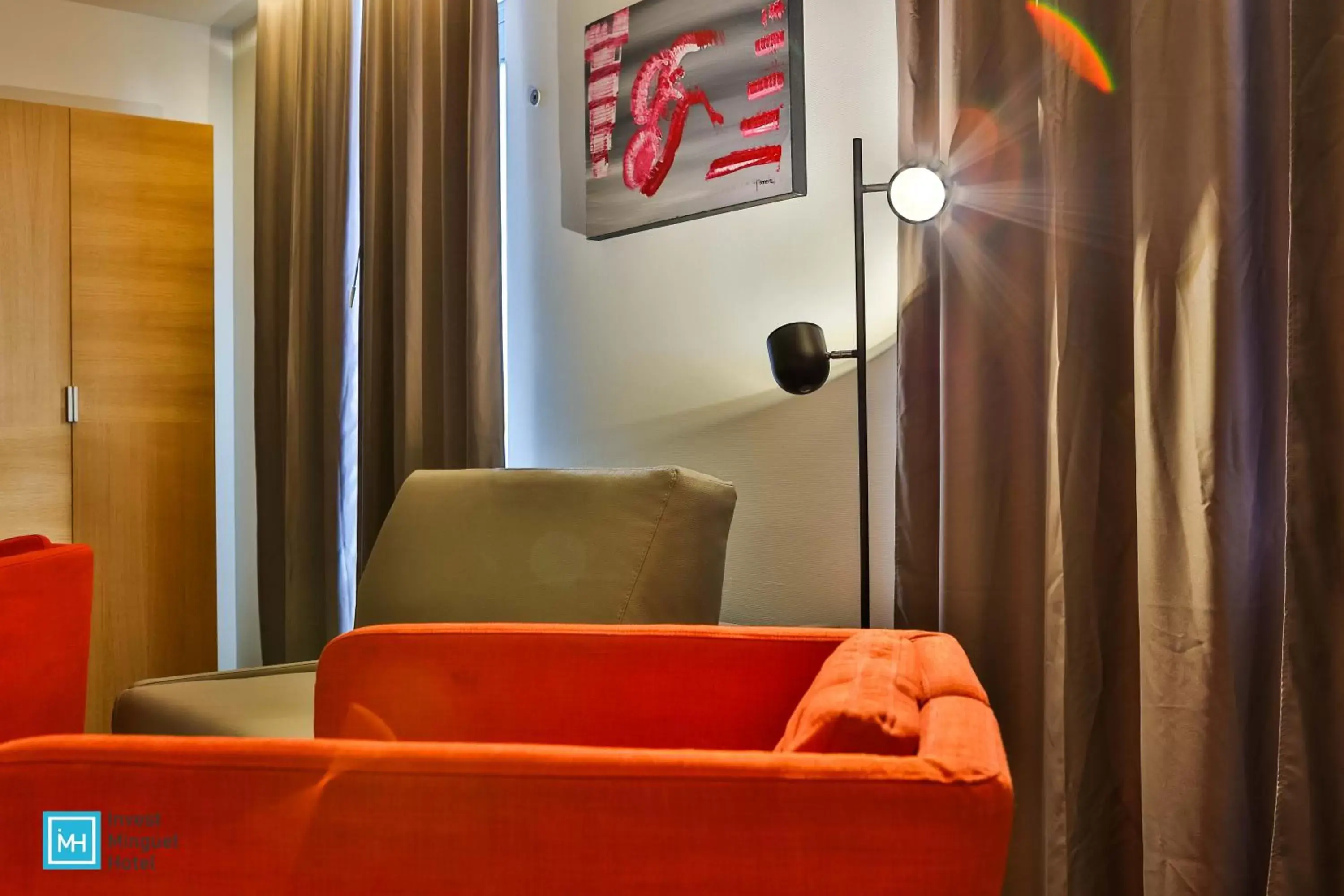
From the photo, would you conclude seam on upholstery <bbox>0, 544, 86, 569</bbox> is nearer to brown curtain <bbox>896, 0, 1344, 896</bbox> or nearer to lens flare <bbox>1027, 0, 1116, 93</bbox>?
brown curtain <bbox>896, 0, 1344, 896</bbox>

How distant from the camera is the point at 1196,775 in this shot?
145 centimetres

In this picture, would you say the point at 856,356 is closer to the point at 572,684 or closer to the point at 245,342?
the point at 572,684

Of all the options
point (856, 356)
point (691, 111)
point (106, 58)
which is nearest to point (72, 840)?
point (856, 356)

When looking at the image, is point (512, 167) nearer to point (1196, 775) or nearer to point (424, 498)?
point (424, 498)

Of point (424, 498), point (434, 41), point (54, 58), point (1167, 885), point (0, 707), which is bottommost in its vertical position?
point (1167, 885)

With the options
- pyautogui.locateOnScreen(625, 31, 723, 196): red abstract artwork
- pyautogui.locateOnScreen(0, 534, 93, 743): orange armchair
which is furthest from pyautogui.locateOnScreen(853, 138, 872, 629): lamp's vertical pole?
pyautogui.locateOnScreen(0, 534, 93, 743): orange armchair

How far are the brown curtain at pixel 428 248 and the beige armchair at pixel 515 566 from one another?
49 cm

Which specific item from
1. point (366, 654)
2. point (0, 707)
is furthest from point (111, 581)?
point (366, 654)

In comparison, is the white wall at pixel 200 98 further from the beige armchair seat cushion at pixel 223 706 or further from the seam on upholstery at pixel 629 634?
the seam on upholstery at pixel 629 634

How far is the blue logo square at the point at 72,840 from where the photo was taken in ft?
2.76

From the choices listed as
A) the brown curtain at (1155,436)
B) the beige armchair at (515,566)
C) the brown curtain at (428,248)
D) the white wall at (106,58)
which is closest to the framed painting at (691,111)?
the brown curtain at (428,248)

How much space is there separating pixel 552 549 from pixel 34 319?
2386mm

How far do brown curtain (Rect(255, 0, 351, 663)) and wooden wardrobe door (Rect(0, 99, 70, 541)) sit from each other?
0.60 m

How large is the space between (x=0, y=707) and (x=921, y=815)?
198cm
